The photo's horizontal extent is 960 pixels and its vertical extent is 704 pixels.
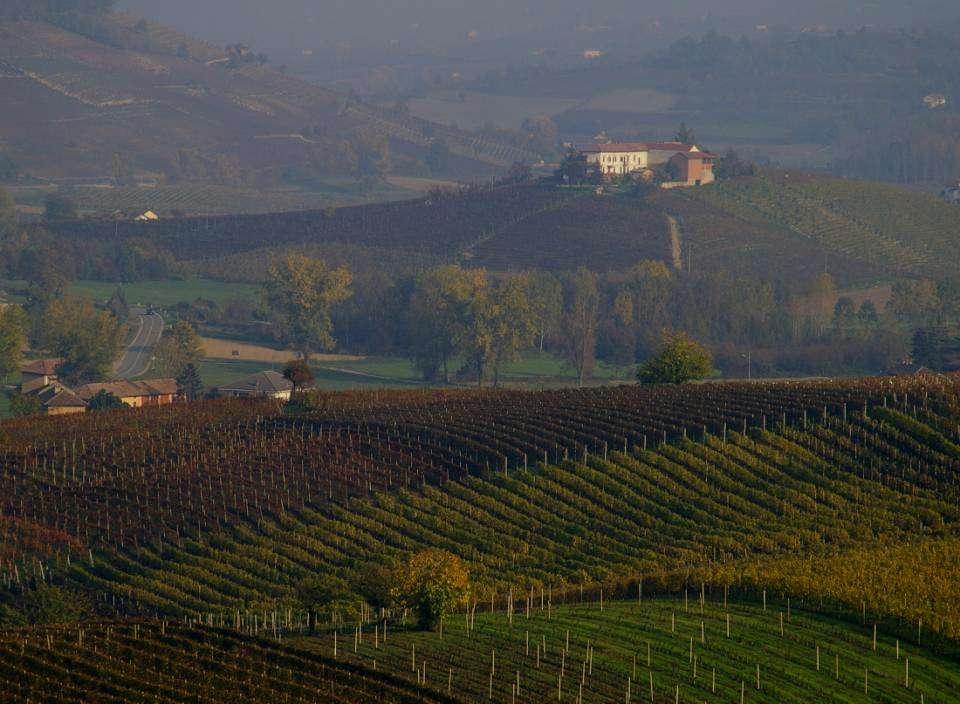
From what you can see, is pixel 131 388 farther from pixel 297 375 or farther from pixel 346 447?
pixel 346 447

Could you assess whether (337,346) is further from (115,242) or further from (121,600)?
(121,600)

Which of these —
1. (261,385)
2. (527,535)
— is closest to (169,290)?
(261,385)

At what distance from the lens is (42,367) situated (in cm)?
13800

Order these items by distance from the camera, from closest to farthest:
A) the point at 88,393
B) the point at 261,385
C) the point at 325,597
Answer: the point at 325,597 → the point at 88,393 → the point at 261,385

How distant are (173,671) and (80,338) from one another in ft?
303

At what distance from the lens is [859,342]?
14900 cm

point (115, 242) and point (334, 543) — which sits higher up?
point (115, 242)

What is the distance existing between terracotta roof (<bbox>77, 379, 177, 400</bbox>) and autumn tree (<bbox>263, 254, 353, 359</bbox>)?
21690 millimetres

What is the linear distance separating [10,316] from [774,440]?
78.0 metres

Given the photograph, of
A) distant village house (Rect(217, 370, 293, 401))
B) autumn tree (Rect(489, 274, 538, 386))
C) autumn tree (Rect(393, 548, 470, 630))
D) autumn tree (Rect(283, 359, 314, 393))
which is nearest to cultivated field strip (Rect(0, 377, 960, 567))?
autumn tree (Rect(393, 548, 470, 630))

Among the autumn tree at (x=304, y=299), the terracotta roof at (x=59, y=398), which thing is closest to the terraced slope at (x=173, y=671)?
the terracotta roof at (x=59, y=398)

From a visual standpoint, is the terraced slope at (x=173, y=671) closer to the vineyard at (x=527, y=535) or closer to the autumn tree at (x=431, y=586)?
the vineyard at (x=527, y=535)

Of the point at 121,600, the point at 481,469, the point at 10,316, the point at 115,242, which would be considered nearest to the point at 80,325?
the point at 10,316

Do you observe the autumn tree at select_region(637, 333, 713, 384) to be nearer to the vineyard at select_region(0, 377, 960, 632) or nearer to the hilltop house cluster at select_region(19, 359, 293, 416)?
the vineyard at select_region(0, 377, 960, 632)
